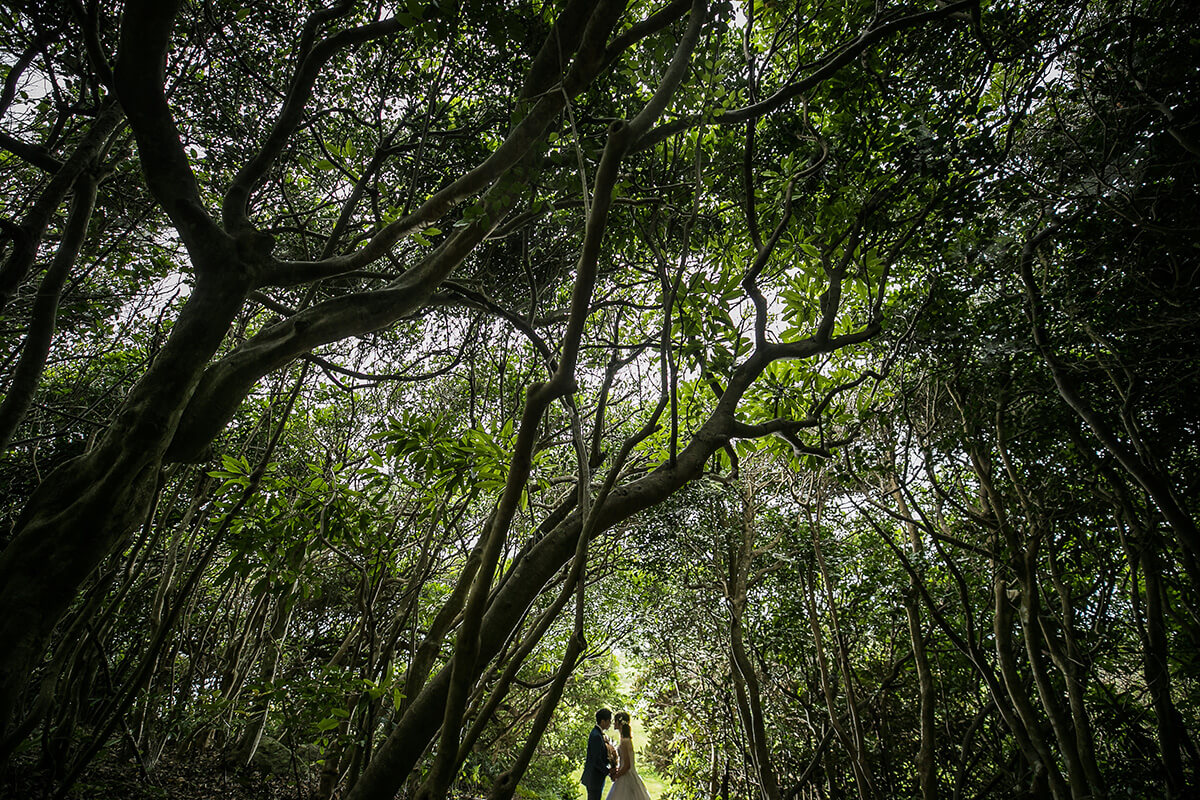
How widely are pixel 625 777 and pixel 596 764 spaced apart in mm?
375

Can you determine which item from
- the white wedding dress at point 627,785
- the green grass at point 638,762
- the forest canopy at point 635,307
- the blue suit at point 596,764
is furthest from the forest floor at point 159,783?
the green grass at point 638,762

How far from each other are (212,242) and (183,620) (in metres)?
5.16

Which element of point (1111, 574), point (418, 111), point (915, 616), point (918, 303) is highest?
point (418, 111)

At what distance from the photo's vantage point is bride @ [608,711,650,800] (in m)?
6.02

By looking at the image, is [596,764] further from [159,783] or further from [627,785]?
[159,783]

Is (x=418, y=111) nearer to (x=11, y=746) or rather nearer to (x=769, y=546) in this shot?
(x=11, y=746)

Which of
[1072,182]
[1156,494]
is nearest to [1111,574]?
[1156,494]

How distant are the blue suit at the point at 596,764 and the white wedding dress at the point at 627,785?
0.19 meters

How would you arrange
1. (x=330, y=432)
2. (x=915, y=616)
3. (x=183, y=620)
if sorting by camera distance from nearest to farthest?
(x=915, y=616)
(x=183, y=620)
(x=330, y=432)

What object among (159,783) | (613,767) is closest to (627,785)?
(613,767)

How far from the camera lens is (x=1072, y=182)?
2840 millimetres

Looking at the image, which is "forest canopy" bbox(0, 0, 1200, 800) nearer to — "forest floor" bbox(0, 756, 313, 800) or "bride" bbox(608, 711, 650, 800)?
"forest floor" bbox(0, 756, 313, 800)

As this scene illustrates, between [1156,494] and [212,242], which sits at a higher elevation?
[212,242]

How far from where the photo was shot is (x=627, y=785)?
19.9 ft
